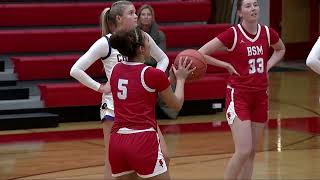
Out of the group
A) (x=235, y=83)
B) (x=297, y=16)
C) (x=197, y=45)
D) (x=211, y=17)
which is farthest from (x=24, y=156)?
(x=297, y=16)

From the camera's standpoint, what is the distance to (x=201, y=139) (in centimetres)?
1066

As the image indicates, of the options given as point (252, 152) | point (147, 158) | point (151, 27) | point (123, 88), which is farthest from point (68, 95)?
point (147, 158)

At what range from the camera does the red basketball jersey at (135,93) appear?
5.37 meters

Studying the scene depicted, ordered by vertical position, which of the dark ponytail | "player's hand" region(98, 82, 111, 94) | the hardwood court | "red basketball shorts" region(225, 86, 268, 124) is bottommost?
the hardwood court

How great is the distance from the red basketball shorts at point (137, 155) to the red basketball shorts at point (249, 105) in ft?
5.08

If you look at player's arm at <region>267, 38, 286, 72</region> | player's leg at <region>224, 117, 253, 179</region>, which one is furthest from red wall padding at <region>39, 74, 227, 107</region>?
player's leg at <region>224, 117, 253, 179</region>

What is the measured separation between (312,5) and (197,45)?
25.6 feet

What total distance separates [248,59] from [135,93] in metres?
1.76

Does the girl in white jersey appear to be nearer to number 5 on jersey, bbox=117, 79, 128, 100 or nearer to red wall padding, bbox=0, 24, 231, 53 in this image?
number 5 on jersey, bbox=117, 79, 128, 100

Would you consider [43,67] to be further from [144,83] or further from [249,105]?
[144,83]

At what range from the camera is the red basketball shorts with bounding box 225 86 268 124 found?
685 centimetres

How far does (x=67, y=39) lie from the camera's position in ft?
42.3

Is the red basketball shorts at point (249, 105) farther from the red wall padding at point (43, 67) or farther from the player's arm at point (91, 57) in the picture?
the red wall padding at point (43, 67)

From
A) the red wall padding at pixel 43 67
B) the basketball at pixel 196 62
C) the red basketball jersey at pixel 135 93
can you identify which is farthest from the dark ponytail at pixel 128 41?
the red wall padding at pixel 43 67
